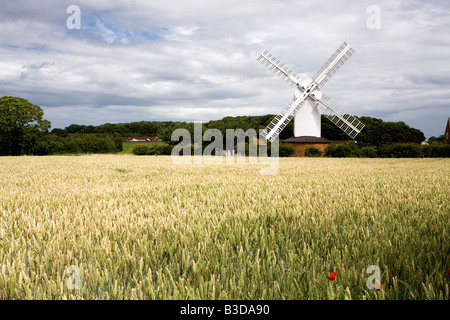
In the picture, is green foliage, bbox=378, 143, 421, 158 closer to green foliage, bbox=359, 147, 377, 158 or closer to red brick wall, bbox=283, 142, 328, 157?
green foliage, bbox=359, 147, 377, 158

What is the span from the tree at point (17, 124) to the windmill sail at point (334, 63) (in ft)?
132

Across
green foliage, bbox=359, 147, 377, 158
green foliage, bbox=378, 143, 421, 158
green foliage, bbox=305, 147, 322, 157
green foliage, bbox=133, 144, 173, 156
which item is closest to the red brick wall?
green foliage, bbox=305, 147, 322, 157

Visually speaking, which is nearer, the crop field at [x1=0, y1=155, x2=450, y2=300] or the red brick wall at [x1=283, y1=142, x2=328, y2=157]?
the crop field at [x1=0, y1=155, x2=450, y2=300]

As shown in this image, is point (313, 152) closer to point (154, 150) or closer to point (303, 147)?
point (303, 147)

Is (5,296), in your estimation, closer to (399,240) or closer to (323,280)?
(323,280)

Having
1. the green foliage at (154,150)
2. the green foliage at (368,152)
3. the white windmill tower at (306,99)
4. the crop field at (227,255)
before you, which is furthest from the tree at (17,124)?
the crop field at (227,255)

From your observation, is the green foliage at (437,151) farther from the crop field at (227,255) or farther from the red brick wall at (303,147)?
the crop field at (227,255)

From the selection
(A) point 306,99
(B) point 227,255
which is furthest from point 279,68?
(B) point 227,255

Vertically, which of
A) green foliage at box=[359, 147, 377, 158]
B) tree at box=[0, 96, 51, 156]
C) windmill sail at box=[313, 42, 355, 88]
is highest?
windmill sail at box=[313, 42, 355, 88]

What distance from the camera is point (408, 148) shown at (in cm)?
3309

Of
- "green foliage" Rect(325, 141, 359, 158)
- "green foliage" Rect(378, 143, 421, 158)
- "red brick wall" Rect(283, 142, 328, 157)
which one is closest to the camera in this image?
"green foliage" Rect(378, 143, 421, 158)

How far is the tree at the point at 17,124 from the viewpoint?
45.2 metres

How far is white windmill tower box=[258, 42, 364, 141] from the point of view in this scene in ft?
121

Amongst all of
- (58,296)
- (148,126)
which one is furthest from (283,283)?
(148,126)
